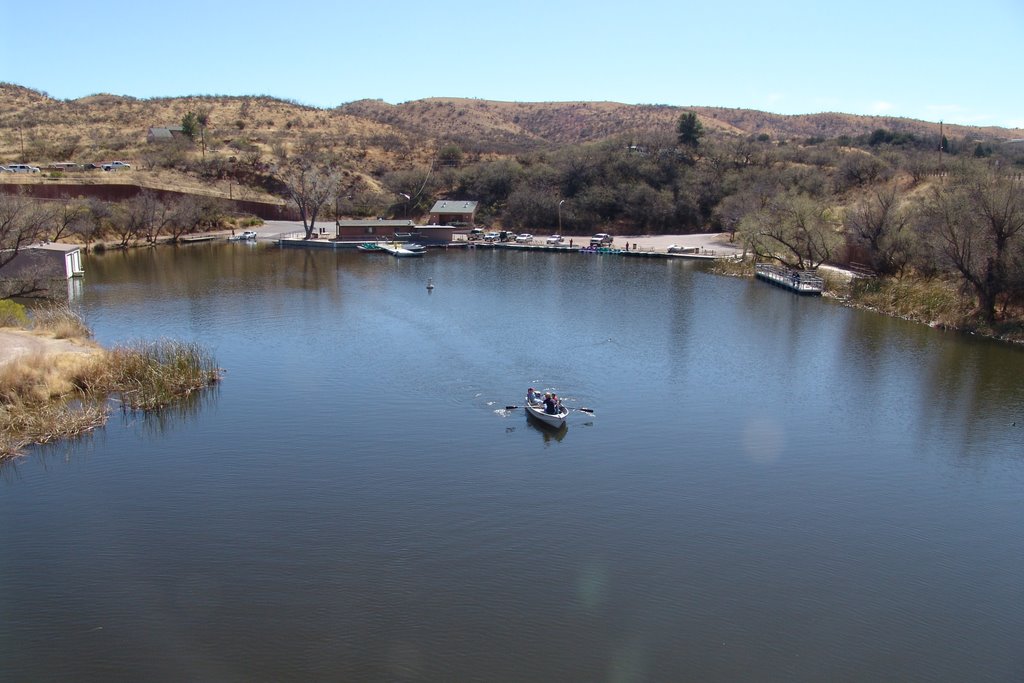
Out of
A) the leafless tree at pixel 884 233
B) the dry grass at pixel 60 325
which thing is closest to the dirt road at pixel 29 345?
the dry grass at pixel 60 325

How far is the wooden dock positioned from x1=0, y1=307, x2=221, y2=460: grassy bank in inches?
1472

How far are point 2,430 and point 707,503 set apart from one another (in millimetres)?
19795

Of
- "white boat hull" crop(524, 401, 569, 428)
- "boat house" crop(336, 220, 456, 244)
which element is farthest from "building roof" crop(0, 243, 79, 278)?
"white boat hull" crop(524, 401, 569, 428)

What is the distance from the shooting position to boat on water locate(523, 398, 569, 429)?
25.0 metres

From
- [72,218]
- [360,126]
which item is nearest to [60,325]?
[72,218]

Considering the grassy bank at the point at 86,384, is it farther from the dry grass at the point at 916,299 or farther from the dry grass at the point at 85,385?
the dry grass at the point at 916,299

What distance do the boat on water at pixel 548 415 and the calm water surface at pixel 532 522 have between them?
408 mm

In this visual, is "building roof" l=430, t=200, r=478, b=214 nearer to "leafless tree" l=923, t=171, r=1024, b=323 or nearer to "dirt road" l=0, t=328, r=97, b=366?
"leafless tree" l=923, t=171, r=1024, b=323

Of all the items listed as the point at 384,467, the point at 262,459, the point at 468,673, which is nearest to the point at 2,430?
the point at 262,459

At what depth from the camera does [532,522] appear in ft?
62.9

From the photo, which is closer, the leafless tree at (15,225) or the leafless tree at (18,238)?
the leafless tree at (15,225)

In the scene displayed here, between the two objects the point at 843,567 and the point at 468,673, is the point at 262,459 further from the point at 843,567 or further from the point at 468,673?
the point at 843,567

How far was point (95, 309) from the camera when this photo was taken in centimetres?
4209

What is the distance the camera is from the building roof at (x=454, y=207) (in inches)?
3369
